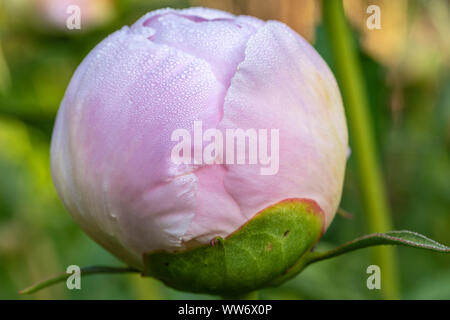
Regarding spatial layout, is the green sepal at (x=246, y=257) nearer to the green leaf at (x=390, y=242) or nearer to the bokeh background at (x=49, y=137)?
the green leaf at (x=390, y=242)

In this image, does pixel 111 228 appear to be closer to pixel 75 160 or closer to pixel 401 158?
pixel 75 160

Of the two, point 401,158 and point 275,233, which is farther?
point 401,158

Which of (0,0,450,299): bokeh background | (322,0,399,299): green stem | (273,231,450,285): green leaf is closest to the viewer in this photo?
(273,231,450,285): green leaf

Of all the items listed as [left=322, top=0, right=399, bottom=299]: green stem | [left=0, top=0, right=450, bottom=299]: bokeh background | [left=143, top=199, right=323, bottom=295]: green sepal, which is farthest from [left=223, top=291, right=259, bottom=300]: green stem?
[left=0, top=0, right=450, bottom=299]: bokeh background

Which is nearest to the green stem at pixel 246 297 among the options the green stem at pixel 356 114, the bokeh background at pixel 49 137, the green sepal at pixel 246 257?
the green sepal at pixel 246 257

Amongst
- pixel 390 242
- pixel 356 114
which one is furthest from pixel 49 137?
pixel 390 242

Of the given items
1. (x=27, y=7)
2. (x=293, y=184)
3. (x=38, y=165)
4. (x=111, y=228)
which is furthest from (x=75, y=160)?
(x=38, y=165)

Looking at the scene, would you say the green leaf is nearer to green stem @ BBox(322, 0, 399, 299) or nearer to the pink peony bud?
the pink peony bud

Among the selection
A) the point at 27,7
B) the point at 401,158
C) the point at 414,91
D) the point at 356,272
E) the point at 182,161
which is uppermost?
the point at 27,7
